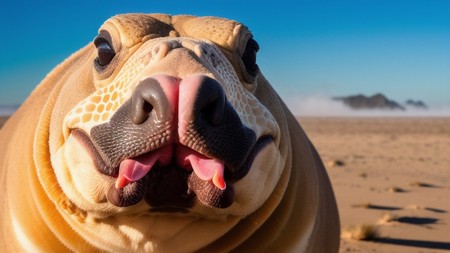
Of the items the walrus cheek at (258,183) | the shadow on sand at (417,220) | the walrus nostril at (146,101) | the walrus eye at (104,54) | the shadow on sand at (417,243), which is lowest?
the shadow on sand at (417,243)

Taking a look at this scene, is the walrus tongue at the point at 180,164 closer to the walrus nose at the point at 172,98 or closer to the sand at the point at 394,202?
the walrus nose at the point at 172,98

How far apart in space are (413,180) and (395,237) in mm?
4970

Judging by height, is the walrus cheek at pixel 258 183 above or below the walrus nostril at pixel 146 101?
below

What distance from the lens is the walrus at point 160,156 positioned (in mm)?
2135

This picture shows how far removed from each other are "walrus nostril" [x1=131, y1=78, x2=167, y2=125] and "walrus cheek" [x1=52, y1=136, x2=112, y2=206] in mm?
331

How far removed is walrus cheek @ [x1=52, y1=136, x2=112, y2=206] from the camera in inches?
91.4

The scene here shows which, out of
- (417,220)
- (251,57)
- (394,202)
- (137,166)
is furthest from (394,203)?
(137,166)

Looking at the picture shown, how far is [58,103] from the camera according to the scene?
112 inches

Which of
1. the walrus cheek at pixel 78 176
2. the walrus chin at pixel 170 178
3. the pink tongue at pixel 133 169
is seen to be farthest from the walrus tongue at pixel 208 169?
the walrus cheek at pixel 78 176

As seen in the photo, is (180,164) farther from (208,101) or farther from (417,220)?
(417,220)

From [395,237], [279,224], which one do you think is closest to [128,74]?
[279,224]

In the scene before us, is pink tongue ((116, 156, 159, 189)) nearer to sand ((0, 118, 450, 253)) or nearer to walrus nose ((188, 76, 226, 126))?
walrus nose ((188, 76, 226, 126))

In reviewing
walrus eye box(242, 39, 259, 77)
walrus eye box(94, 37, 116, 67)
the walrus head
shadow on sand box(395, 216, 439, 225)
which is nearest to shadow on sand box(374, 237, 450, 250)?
shadow on sand box(395, 216, 439, 225)

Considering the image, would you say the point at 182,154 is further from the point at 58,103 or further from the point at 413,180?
the point at 413,180
